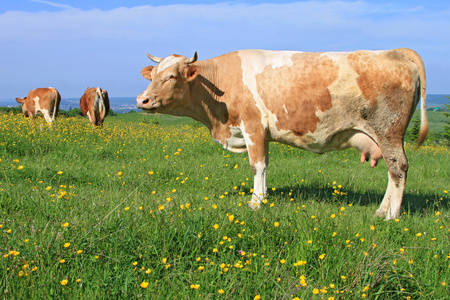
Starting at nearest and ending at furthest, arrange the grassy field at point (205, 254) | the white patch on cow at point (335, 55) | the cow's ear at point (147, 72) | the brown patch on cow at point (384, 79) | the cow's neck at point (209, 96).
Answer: the grassy field at point (205, 254)
the brown patch on cow at point (384, 79)
the white patch on cow at point (335, 55)
the cow's neck at point (209, 96)
the cow's ear at point (147, 72)

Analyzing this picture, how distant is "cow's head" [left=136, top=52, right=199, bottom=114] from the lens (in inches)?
242

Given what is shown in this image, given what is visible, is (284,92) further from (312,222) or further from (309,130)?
(312,222)

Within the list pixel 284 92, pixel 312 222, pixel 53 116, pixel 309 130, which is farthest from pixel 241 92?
pixel 53 116

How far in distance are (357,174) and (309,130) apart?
359 cm

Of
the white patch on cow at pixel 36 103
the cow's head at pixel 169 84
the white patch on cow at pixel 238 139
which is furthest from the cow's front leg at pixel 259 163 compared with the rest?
the white patch on cow at pixel 36 103

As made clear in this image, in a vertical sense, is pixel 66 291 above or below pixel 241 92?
below

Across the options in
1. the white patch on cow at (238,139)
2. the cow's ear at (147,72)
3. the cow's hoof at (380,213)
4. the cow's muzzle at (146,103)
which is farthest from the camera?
the cow's ear at (147,72)

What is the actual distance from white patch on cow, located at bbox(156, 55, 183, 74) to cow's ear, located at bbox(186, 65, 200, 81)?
9.6 inches

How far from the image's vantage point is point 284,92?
586cm

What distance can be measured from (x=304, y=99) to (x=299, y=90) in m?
0.16

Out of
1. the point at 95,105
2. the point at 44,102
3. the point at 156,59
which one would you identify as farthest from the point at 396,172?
the point at 44,102

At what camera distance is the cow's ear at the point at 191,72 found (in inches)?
249

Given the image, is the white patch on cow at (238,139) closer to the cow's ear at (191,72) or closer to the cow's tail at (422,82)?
the cow's ear at (191,72)

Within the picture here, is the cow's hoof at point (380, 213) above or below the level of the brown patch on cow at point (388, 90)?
below
